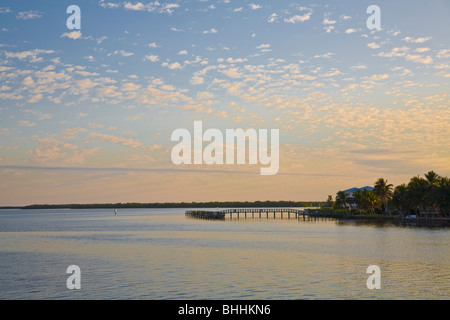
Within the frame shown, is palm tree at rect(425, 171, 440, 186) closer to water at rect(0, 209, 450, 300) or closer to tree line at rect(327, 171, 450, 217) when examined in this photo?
tree line at rect(327, 171, 450, 217)

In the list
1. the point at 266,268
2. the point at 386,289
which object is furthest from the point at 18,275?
the point at 386,289

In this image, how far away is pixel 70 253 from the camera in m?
51.3

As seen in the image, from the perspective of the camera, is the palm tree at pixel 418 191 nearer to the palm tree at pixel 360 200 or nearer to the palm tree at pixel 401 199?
the palm tree at pixel 401 199

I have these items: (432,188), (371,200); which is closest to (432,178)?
(432,188)

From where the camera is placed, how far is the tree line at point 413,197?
Answer: 96.8 m

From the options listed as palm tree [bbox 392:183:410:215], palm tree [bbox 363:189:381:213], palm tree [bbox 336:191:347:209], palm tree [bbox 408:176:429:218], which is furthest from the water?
palm tree [bbox 336:191:347:209]

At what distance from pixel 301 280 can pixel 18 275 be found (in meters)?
24.0

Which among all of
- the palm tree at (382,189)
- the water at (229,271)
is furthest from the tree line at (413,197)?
the water at (229,271)

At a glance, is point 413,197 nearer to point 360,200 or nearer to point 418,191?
point 418,191
